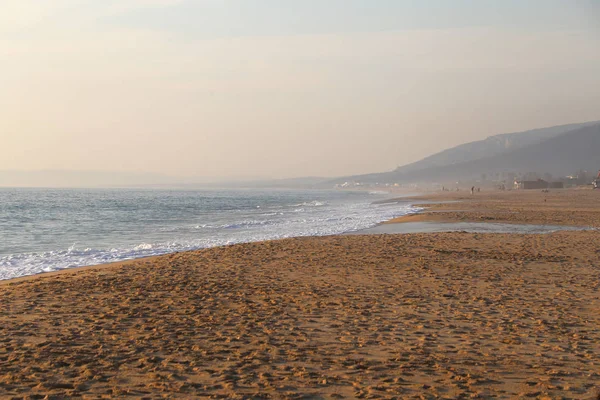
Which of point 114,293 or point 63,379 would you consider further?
point 114,293

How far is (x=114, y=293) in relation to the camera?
10977 millimetres

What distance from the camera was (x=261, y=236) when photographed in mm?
26219

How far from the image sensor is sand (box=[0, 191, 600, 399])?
19.6ft

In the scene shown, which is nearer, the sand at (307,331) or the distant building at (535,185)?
the sand at (307,331)

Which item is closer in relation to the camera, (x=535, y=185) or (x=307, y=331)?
(x=307, y=331)

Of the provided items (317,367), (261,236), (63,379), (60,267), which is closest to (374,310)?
(317,367)

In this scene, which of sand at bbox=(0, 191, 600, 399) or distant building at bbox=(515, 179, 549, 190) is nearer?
sand at bbox=(0, 191, 600, 399)

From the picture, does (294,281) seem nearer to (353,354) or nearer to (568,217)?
(353,354)

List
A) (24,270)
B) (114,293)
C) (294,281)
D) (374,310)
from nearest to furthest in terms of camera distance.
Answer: (374,310) → (114,293) → (294,281) → (24,270)

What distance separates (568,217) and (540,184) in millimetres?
115955

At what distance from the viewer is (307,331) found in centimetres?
812

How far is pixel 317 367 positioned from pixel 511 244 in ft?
48.2

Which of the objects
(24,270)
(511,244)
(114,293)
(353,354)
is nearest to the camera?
(353,354)

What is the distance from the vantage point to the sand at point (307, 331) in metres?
5.96
